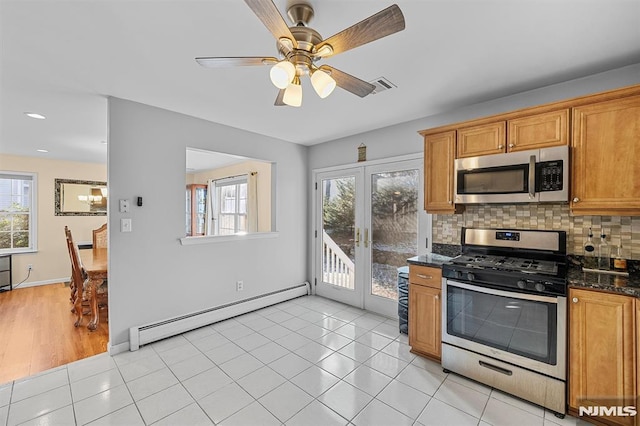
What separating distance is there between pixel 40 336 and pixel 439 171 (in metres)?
4.75

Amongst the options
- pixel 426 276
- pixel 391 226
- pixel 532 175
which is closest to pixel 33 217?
pixel 391 226

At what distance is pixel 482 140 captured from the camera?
100 inches

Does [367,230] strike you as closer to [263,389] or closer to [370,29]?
[263,389]

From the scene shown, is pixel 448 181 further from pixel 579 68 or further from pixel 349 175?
pixel 349 175

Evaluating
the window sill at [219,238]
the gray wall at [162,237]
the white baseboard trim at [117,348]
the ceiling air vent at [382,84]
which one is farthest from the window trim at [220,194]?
the ceiling air vent at [382,84]

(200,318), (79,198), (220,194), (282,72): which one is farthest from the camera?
(220,194)

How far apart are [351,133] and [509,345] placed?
296cm

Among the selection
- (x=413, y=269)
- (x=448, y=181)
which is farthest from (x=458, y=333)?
(x=448, y=181)

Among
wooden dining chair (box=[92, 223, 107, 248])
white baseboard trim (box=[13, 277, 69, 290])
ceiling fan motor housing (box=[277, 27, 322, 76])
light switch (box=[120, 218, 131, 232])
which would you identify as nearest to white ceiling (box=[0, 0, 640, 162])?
ceiling fan motor housing (box=[277, 27, 322, 76])

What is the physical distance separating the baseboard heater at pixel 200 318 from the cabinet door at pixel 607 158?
138 inches

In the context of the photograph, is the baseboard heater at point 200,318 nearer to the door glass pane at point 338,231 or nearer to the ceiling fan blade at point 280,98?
the door glass pane at point 338,231

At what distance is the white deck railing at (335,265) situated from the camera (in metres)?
4.12

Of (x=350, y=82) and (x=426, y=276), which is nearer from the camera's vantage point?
(x=350, y=82)

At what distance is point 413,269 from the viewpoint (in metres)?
2.71
